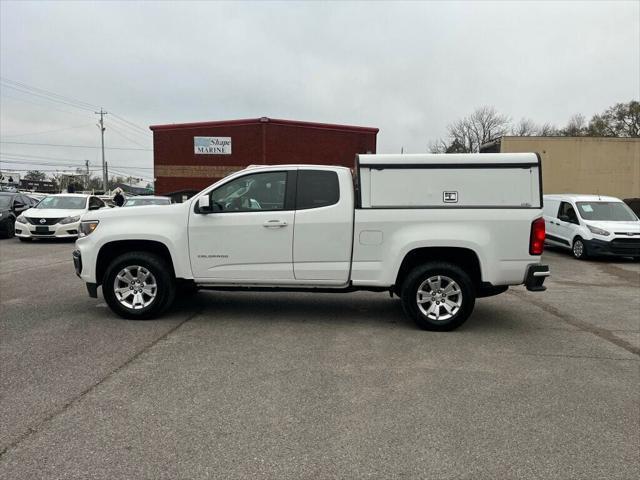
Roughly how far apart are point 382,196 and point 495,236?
139cm

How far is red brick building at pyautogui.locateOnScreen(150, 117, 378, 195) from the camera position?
22.4 metres

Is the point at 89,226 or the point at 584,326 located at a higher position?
the point at 89,226

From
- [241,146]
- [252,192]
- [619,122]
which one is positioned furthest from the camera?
[619,122]

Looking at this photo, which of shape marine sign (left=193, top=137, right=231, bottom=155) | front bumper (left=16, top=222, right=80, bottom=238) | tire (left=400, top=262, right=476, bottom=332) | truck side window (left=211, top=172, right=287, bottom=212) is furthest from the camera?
shape marine sign (left=193, top=137, right=231, bottom=155)

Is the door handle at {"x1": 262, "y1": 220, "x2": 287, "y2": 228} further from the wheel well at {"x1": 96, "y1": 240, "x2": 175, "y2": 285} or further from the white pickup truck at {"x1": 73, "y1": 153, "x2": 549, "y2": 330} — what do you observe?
the wheel well at {"x1": 96, "y1": 240, "x2": 175, "y2": 285}

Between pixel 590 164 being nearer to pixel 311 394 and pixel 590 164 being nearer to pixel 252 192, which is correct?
pixel 252 192

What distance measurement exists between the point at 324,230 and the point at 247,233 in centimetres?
94

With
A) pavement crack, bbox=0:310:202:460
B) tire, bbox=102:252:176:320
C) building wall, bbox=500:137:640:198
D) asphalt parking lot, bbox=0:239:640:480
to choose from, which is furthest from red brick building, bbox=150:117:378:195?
pavement crack, bbox=0:310:202:460

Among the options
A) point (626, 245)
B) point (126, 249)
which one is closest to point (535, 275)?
point (126, 249)

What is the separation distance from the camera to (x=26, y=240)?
52.6ft

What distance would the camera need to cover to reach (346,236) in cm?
587

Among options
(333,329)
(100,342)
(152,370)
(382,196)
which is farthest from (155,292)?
(382,196)

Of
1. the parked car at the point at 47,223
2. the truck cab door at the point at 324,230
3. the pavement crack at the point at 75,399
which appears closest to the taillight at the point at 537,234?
the truck cab door at the point at 324,230

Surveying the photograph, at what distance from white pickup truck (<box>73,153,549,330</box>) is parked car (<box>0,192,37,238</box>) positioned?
41.6ft
